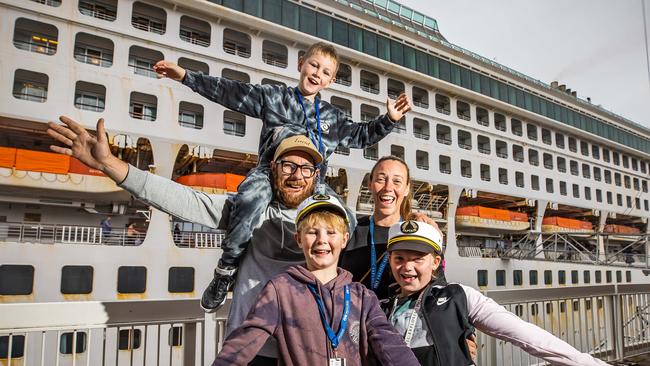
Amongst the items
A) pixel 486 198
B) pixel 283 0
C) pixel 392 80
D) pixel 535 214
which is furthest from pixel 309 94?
pixel 535 214

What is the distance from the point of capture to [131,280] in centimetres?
1106

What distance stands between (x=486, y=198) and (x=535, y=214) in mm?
3792

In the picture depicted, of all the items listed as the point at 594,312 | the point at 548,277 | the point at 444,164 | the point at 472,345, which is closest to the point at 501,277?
the point at 548,277

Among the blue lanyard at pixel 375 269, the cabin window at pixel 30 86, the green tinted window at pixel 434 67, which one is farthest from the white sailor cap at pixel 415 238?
the green tinted window at pixel 434 67

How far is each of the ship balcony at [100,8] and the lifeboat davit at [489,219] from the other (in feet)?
51.6

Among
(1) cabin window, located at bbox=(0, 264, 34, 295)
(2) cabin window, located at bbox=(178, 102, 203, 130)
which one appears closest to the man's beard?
(1) cabin window, located at bbox=(0, 264, 34, 295)

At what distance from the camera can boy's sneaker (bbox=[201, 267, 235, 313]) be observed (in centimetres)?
229

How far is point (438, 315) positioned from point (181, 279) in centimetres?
1092

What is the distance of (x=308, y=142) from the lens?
222 centimetres

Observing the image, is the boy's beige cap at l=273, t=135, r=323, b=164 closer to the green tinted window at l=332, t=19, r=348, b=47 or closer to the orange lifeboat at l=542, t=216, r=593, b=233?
the green tinted window at l=332, t=19, r=348, b=47

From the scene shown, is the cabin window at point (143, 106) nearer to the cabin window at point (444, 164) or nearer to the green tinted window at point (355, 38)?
the green tinted window at point (355, 38)

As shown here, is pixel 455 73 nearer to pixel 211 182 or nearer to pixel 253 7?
pixel 253 7

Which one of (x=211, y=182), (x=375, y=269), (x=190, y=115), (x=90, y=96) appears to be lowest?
(x=375, y=269)

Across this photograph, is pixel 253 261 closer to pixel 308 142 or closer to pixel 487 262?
pixel 308 142
